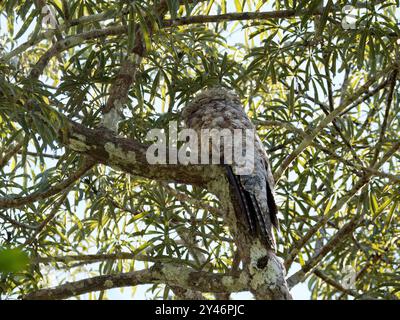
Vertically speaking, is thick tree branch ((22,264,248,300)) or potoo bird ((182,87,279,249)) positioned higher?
potoo bird ((182,87,279,249))

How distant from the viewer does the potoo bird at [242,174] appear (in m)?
2.43

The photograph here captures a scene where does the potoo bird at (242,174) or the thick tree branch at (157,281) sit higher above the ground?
the potoo bird at (242,174)

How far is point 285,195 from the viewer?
3.78 meters

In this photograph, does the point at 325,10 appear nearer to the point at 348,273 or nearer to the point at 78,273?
the point at 348,273

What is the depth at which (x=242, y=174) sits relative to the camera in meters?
2.56

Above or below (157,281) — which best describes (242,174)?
above

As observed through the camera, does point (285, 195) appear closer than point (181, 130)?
No

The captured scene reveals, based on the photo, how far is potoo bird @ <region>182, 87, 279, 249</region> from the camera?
7.97 ft
